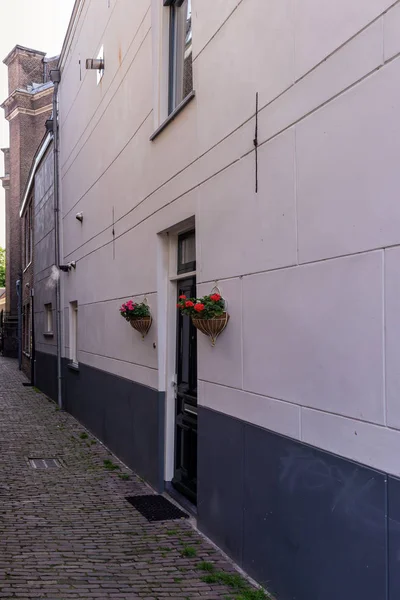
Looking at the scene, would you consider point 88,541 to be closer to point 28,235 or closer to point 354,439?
point 354,439

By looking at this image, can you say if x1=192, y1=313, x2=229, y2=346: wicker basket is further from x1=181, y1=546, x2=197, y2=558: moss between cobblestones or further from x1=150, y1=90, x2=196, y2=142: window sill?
x1=150, y1=90, x2=196, y2=142: window sill

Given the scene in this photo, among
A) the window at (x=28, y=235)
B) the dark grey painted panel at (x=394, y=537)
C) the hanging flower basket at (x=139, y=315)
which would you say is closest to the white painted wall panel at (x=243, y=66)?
the hanging flower basket at (x=139, y=315)

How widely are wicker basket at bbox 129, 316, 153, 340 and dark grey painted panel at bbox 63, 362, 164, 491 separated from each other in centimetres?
65

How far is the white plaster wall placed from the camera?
302 cm

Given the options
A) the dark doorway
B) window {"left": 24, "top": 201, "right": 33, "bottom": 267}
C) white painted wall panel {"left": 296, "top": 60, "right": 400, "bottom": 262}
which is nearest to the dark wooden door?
the dark doorway

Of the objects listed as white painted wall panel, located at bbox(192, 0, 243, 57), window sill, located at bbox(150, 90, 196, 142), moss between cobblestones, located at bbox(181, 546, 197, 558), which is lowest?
moss between cobblestones, located at bbox(181, 546, 197, 558)

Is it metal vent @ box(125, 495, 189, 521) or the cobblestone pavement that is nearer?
the cobblestone pavement

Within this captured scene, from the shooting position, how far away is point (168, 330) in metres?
6.79

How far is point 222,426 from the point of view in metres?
4.98

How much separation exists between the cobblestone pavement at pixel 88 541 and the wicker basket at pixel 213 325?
1711 millimetres

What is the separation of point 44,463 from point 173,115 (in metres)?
4.92

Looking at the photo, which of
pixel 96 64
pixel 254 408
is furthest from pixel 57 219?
pixel 254 408

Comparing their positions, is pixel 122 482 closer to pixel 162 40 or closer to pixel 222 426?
pixel 222 426

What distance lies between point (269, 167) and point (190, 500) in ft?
11.5
